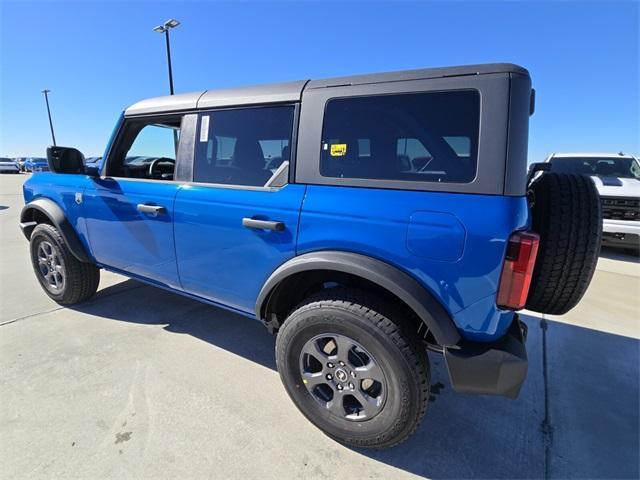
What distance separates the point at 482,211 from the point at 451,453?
136 centimetres

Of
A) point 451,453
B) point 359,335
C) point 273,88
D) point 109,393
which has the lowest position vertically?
point 451,453

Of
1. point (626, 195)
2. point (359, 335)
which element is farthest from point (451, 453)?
point (626, 195)

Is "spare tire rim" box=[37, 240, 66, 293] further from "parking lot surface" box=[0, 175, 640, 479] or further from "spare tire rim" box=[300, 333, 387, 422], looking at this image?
"spare tire rim" box=[300, 333, 387, 422]

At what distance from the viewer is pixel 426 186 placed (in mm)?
1651

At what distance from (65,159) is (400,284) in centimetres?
306

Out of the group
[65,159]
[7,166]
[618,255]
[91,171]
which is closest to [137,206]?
[91,171]

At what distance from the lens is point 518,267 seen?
4.90 feet

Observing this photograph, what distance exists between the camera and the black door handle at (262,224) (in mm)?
1989

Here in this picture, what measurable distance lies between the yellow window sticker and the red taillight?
0.94 meters

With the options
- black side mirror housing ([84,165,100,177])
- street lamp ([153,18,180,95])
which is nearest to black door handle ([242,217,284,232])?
black side mirror housing ([84,165,100,177])

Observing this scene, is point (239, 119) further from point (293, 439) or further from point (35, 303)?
point (35, 303)

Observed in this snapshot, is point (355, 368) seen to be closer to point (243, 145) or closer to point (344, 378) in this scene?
point (344, 378)

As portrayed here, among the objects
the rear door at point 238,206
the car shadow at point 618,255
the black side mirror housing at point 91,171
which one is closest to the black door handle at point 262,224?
the rear door at point 238,206

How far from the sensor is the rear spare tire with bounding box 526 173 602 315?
1692 millimetres
